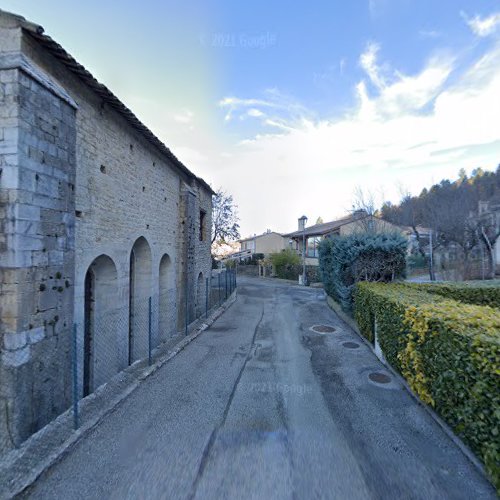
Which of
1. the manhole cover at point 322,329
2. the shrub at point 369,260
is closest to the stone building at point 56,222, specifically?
the manhole cover at point 322,329

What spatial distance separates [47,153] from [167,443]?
15.2 feet

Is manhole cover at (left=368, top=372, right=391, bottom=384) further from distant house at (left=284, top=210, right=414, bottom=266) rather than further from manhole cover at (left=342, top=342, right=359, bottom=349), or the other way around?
distant house at (left=284, top=210, right=414, bottom=266)

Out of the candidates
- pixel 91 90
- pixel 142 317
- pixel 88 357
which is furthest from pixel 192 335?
pixel 91 90

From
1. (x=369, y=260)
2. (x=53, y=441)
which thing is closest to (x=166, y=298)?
(x=53, y=441)

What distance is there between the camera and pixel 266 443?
148 inches

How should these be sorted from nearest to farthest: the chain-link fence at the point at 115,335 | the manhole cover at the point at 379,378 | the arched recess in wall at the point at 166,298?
1. the manhole cover at the point at 379,378
2. the chain-link fence at the point at 115,335
3. the arched recess in wall at the point at 166,298

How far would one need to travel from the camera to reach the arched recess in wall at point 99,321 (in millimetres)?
6906

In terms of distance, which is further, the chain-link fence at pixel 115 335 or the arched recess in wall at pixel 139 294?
the arched recess in wall at pixel 139 294

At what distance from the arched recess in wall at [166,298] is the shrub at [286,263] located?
1891 cm

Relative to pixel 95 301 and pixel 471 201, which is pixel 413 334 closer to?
pixel 95 301

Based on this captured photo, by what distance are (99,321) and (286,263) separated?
76.9ft

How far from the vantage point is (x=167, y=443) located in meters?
3.75

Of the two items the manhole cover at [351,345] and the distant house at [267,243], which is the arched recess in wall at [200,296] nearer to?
the manhole cover at [351,345]

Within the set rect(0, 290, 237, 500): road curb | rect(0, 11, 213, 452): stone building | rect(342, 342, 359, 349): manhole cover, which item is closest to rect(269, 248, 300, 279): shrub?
rect(342, 342, 359, 349): manhole cover
